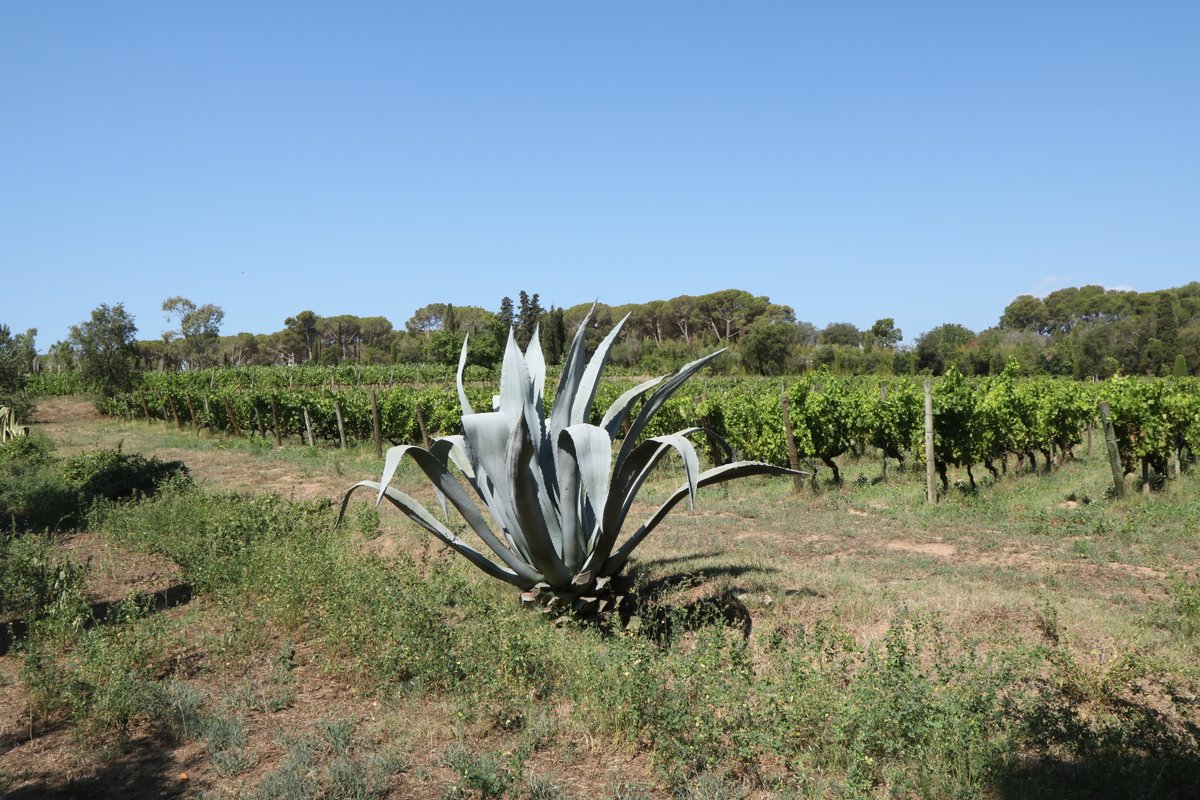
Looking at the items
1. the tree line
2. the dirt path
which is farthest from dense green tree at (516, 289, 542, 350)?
the dirt path

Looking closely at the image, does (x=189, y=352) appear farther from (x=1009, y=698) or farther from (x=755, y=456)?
(x=1009, y=698)

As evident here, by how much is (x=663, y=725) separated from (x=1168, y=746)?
A: 220 centimetres

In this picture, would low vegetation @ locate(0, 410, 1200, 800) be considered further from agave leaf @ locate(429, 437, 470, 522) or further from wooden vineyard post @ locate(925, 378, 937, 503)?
wooden vineyard post @ locate(925, 378, 937, 503)

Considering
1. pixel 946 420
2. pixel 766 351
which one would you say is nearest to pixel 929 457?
pixel 946 420

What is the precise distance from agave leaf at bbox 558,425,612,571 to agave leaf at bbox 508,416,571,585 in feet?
0.40

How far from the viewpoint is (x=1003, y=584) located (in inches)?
266

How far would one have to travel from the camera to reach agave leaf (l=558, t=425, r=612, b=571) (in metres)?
4.96

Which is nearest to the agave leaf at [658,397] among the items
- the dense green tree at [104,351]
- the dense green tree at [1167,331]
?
the dense green tree at [104,351]

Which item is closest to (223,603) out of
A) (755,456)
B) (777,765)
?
(777,765)

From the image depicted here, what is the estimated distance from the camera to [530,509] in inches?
203

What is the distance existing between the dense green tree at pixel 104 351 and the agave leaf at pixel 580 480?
1396 inches

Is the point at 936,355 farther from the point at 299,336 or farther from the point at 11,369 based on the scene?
the point at 299,336

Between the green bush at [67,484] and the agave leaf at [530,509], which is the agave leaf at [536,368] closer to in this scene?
the agave leaf at [530,509]

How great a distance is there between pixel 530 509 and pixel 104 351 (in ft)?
118
